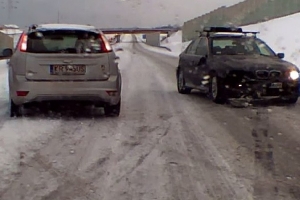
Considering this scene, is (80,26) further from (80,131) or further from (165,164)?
(165,164)

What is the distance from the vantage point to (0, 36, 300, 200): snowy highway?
583 cm

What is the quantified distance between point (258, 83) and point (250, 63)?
18.8 inches

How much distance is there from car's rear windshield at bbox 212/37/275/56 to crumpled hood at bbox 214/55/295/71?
41 cm

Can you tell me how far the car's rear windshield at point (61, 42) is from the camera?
10047 millimetres

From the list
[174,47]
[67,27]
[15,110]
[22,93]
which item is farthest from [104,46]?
[174,47]

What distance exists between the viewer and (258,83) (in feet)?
40.2

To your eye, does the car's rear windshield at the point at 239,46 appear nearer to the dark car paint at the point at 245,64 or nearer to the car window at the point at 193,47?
the dark car paint at the point at 245,64

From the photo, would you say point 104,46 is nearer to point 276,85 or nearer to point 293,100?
point 276,85

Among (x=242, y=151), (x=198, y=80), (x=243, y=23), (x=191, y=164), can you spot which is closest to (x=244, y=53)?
(x=198, y=80)

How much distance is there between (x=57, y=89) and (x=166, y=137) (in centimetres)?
216

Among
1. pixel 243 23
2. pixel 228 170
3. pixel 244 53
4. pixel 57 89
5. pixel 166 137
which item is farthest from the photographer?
pixel 243 23

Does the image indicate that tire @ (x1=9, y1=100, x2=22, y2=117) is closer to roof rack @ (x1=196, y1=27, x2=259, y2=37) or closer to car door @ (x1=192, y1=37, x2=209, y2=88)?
car door @ (x1=192, y1=37, x2=209, y2=88)

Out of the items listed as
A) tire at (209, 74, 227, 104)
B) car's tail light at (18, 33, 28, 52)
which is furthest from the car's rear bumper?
tire at (209, 74, 227, 104)

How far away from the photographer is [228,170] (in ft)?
21.8
